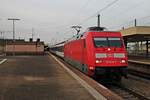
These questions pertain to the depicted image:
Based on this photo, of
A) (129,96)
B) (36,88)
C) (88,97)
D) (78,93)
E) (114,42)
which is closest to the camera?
(88,97)

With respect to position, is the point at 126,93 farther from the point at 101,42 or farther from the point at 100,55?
the point at 101,42

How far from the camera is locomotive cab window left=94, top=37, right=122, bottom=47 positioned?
18156 mm

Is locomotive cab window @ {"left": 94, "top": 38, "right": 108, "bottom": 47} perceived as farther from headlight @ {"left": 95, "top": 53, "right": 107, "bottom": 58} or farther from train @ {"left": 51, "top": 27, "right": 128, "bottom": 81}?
headlight @ {"left": 95, "top": 53, "right": 107, "bottom": 58}

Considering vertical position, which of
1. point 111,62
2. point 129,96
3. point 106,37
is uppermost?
point 106,37

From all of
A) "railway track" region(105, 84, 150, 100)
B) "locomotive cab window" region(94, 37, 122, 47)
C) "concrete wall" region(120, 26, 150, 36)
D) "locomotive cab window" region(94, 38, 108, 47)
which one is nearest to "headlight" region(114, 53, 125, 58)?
"locomotive cab window" region(94, 37, 122, 47)

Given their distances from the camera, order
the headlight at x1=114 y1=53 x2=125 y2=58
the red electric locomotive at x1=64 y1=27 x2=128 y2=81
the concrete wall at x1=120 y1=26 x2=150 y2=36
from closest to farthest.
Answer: the red electric locomotive at x1=64 y1=27 x2=128 y2=81 < the headlight at x1=114 y1=53 x2=125 y2=58 < the concrete wall at x1=120 y1=26 x2=150 y2=36

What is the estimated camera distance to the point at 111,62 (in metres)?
17.4

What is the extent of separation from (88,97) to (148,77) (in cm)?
1438

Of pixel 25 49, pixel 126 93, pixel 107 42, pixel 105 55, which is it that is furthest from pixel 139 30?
pixel 25 49

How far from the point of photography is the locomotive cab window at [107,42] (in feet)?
59.6

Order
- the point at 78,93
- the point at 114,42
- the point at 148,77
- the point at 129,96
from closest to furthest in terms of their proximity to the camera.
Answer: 1. the point at 78,93
2. the point at 129,96
3. the point at 114,42
4. the point at 148,77

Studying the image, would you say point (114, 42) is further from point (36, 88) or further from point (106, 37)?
point (36, 88)

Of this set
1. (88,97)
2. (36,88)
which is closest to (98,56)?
(36,88)

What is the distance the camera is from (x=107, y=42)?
18312mm
